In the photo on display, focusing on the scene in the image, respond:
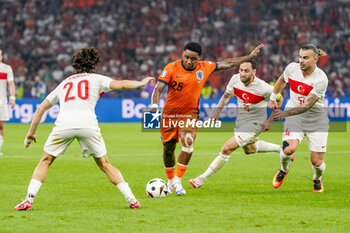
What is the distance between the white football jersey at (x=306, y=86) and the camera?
372 inches

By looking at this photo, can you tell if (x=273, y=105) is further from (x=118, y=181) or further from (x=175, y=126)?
(x=118, y=181)

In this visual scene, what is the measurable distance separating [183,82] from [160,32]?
90.8 ft

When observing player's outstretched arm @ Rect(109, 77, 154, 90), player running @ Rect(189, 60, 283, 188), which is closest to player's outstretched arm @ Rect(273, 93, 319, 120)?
player running @ Rect(189, 60, 283, 188)

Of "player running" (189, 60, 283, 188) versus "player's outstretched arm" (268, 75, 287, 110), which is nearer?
"player's outstretched arm" (268, 75, 287, 110)

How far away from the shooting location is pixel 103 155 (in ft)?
25.1

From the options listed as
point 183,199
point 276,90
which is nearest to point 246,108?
point 276,90

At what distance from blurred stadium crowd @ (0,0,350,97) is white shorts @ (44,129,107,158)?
2544 centimetres

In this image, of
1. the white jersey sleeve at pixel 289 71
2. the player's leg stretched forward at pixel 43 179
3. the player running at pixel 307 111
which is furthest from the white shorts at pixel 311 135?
the player's leg stretched forward at pixel 43 179

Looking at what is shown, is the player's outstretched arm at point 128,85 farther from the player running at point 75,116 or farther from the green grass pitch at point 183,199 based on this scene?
the green grass pitch at point 183,199

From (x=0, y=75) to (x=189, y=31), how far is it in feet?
74.4

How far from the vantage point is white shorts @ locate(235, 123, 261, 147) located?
34.0ft

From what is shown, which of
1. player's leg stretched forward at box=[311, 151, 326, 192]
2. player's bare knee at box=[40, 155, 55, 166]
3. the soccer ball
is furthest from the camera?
player's leg stretched forward at box=[311, 151, 326, 192]

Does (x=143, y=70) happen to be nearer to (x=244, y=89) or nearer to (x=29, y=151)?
(x=29, y=151)

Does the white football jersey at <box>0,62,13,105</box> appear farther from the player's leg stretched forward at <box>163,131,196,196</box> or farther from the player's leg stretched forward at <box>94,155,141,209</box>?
the player's leg stretched forward at <box>94,155,141,209</box>
